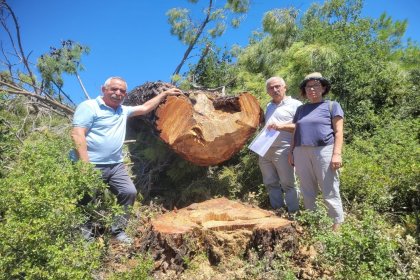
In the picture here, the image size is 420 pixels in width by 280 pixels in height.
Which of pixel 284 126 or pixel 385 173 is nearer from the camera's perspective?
pixel 284 126

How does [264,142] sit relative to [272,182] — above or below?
above

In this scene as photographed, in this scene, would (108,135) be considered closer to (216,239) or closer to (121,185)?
(121,185)

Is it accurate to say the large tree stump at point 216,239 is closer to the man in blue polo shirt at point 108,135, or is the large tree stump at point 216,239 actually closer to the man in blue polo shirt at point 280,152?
the man in blue polo shirt at point 108,135

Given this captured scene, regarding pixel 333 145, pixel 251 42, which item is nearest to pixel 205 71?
pixel 251 42

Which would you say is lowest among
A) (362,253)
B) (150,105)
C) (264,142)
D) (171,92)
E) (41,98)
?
(362,253)

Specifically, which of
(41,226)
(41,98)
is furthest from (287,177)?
(41,98)

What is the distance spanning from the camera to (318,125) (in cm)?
324

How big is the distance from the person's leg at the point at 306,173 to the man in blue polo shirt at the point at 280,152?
308 mm

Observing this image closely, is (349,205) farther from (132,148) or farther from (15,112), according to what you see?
(15,112)

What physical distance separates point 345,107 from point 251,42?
2265mm

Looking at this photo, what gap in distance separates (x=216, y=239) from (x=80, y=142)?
143 cm

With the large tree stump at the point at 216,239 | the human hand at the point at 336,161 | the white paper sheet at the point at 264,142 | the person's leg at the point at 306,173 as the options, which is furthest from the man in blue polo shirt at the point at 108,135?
the human hand at the point at 336,161

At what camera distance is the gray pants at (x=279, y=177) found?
3805 mm

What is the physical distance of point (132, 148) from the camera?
16.0 ft
